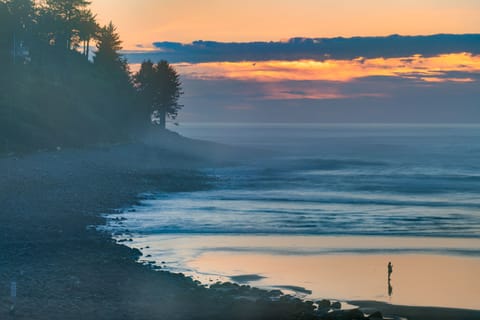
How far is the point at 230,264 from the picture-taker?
1096 inches

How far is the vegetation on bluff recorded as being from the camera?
68000 mm

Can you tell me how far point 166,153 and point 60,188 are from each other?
44631 mm

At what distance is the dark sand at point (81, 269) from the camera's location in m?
19.8

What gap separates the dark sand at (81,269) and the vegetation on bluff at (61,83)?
13280 mm

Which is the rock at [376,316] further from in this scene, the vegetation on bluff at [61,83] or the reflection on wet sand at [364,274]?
the vegetation on bluff at [61,83]

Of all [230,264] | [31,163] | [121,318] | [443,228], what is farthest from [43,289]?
[31,163]

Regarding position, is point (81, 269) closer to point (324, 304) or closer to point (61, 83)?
point (324, 304)

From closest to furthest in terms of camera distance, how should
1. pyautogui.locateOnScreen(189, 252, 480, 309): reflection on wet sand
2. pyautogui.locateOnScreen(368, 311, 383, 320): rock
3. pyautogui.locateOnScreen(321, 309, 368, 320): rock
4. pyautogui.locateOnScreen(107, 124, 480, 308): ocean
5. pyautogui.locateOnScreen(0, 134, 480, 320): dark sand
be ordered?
pyautogui.locateOnScreen(321, 309, 368, 320): rock → pyautogui.locateOnScreen(368, 311, 383, 320): rock → pyautogui.locateOnScreen(0, 134, 480, 320): dark sand → pyautogui.locateOnScreen(189, 252, 480, 309): reflection on wet sand → pyautogui.locateOnScreen(107, 124, 480, 308): ocean

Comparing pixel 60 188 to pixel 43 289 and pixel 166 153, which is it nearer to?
pixel 43 289

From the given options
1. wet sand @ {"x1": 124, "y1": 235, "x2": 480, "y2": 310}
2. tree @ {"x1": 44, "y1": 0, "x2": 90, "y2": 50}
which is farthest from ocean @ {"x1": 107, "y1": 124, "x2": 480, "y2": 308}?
tree @ {"x1": 44, "y1": 0, "x2": 90, "y2": 50}

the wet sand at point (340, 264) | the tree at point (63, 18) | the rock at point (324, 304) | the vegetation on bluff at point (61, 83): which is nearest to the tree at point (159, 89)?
the vegetation on bluff at point (61, 83)

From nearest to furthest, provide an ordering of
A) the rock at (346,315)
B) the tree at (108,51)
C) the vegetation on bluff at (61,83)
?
1. the rock at (346,315)
2. the vegetation on bluff at (61,83)
3. the tree at (108,51)

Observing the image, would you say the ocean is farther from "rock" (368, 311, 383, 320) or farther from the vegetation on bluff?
the vegetation on bluff

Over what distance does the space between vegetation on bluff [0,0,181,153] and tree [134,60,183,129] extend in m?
0.71
